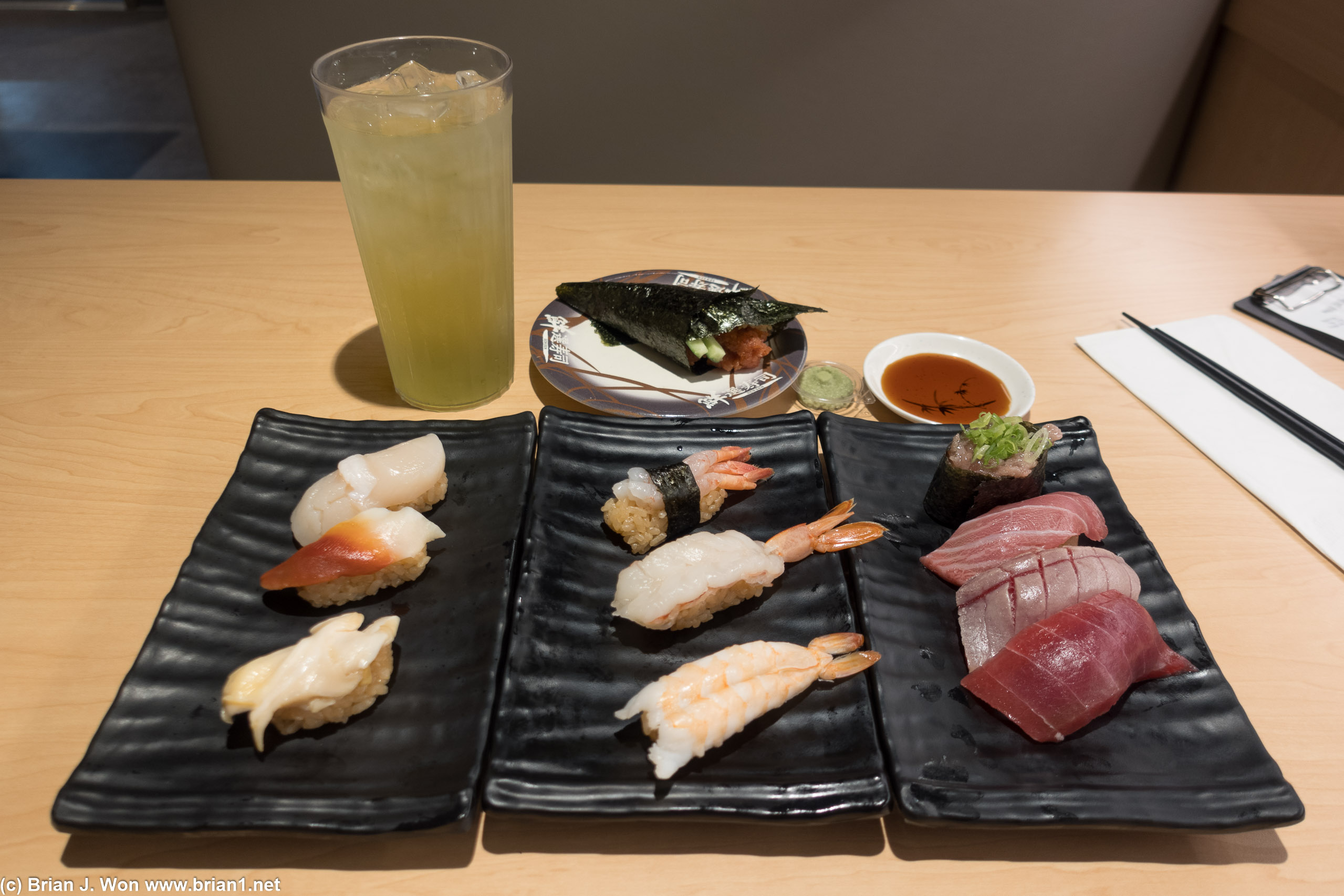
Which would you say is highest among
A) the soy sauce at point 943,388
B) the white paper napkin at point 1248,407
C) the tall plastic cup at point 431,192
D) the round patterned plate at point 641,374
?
the tall plastic cup at point 431,192

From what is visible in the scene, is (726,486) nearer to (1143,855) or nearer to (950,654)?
(950,654)

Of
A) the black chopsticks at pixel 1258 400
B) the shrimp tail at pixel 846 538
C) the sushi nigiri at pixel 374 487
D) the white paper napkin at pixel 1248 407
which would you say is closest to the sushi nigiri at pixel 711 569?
the shrimp tail at pixel 846 538

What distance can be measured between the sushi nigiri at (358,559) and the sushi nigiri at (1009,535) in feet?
3.03

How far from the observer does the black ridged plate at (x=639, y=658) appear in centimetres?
105

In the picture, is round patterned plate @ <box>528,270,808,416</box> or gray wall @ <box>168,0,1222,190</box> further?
gray wall @ <box>168,0,1222,190</box>

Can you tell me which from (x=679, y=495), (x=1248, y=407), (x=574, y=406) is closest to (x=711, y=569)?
(x=679, y=495)

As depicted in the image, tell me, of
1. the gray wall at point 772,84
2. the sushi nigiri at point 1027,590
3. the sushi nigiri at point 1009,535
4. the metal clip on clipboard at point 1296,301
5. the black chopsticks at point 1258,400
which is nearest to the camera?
the sushi nigiri at point 1027,590

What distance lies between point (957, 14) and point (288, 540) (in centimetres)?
364

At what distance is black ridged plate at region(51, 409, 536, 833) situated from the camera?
1.01m

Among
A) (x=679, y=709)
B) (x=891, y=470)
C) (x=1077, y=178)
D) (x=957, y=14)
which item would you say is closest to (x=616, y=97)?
(x=957, y=14)

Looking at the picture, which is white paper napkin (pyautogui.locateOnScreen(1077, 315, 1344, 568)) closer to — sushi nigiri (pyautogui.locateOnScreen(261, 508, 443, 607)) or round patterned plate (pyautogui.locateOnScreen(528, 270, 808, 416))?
round patterned plate (pyautogui.locateOnScreen(528, 270, 808, 416))

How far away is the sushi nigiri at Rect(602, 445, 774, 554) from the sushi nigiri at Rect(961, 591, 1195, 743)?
0.54 meters

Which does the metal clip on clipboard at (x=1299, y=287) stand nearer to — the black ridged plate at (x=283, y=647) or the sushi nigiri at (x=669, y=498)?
the sushi nigiri at (x=669, y=498)

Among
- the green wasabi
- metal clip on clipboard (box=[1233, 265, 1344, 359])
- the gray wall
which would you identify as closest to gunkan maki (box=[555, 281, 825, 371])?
the green wasabi
